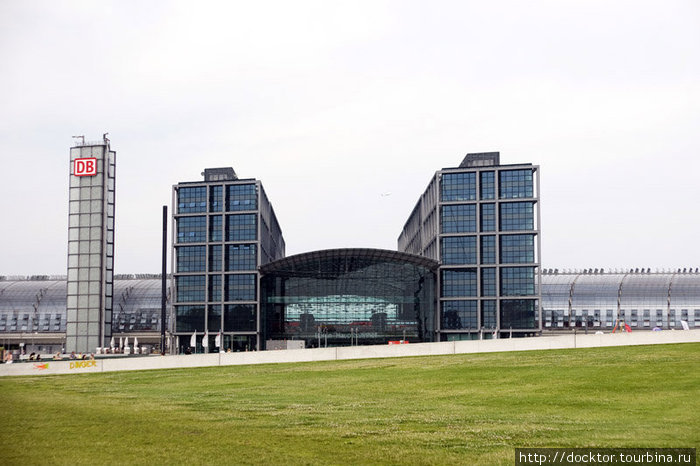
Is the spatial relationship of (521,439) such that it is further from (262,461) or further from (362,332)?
(362,332)

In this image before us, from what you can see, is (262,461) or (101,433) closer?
(262,461)

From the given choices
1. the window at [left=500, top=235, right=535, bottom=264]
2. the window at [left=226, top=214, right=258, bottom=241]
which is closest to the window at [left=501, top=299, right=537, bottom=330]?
the window at [left=500, top=235, right=535, bottom=264]

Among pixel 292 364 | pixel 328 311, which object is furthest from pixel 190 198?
pixel 292 364

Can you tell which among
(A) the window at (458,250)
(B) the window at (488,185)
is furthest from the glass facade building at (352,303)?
(B) the window at (488,185)

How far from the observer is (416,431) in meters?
24.2

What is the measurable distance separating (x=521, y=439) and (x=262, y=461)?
7.71 m

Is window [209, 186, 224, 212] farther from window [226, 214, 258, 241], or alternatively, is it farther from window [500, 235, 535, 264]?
window [500, 235, 535, 264]

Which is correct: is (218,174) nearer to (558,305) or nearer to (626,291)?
(558,305)

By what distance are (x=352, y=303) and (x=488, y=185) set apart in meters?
31.8

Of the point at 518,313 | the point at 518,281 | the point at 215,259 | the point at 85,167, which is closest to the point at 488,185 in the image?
the point at 518,281

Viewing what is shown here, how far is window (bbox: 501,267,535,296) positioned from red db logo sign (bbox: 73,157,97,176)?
7018 centimetres

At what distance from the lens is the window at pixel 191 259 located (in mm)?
136625

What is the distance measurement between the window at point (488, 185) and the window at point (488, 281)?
1293cm

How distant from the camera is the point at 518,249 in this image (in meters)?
132
